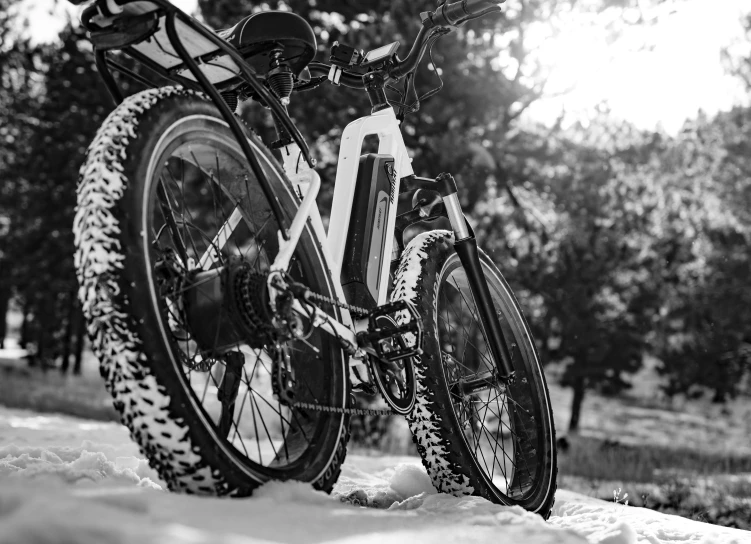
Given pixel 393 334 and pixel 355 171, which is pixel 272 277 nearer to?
pixel 393 334

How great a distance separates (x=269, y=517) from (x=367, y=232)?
129cm

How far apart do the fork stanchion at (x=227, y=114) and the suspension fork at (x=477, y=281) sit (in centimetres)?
86

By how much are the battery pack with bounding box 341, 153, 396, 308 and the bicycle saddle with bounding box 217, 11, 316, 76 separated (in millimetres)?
560

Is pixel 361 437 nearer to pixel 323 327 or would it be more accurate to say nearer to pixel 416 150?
pixel 416 150

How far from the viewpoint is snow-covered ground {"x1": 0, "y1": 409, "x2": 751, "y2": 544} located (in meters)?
1.14

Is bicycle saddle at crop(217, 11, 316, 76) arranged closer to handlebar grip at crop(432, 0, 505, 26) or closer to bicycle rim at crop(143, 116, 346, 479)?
bicycle rim at crop(143, 116, 346, 479)

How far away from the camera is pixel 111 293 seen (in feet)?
4.98

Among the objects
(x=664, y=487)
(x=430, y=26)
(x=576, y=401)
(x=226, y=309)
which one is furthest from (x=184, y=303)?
(x=576, y=401)

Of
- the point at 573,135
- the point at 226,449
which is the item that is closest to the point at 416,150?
the point at 573,135

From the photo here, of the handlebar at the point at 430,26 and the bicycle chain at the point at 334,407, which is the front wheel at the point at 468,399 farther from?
the handlebar at the point at 430,26

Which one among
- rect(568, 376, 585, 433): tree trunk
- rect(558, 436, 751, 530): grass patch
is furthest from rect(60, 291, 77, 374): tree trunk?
rect(558, 436, 751, 530): grass patch

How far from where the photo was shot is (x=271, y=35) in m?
2.20

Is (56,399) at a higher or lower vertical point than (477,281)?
lower

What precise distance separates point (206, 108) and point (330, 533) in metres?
1.19
